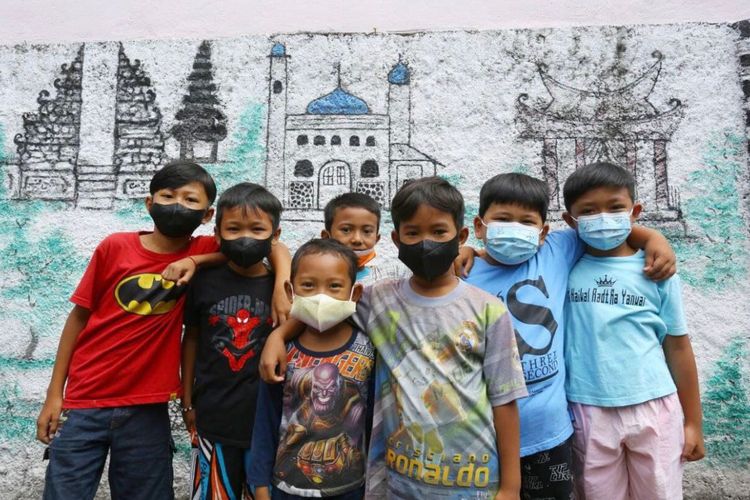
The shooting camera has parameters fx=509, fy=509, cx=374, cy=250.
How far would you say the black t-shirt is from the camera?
1.85 meters

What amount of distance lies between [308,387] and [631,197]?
4.53ft

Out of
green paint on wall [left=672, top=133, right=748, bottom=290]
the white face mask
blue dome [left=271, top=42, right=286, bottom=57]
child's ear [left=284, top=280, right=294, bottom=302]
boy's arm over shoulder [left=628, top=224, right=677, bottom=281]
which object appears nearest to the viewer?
the white face mask

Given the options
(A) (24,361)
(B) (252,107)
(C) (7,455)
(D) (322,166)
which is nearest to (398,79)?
(D) (322,166)

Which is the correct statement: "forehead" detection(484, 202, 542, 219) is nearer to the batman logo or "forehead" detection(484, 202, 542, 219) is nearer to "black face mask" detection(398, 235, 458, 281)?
"black face mask" detection(398, 235, 458, 281)

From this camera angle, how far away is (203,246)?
2133 millimetres

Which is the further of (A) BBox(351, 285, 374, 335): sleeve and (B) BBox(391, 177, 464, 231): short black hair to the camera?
(A) BBox(351, 285, 374, 335): sleeve

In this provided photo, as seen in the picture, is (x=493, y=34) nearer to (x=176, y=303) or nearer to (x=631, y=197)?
(x=631, y=197)

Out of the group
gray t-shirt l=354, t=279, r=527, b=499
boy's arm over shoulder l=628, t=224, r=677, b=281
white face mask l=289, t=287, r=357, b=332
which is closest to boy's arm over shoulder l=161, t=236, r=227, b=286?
white face mask l=289, t=287, r=357, b=332

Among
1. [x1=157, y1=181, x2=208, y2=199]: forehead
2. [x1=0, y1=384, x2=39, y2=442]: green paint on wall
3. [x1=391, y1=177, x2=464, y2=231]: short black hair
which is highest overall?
[x1=157, y1=181, x2=208, y2=199]: forehead

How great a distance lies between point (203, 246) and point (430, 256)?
1.06 meters

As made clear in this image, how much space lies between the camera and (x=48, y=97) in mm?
3369

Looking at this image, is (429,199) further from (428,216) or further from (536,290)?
(536,290)

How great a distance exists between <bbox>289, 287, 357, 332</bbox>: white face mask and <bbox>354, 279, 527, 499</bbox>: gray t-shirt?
0.50 ft

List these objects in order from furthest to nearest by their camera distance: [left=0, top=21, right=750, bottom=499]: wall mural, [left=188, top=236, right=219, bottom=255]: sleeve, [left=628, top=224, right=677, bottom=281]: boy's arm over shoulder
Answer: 1. [left=0, top=21, right=750, bottom=499]: wall mural
2. [left=188, top=236, right=219, bottom=255]: sleeve
3. [left=628, top=224, right=677, bottom=281]: boy's arm over shoulder
